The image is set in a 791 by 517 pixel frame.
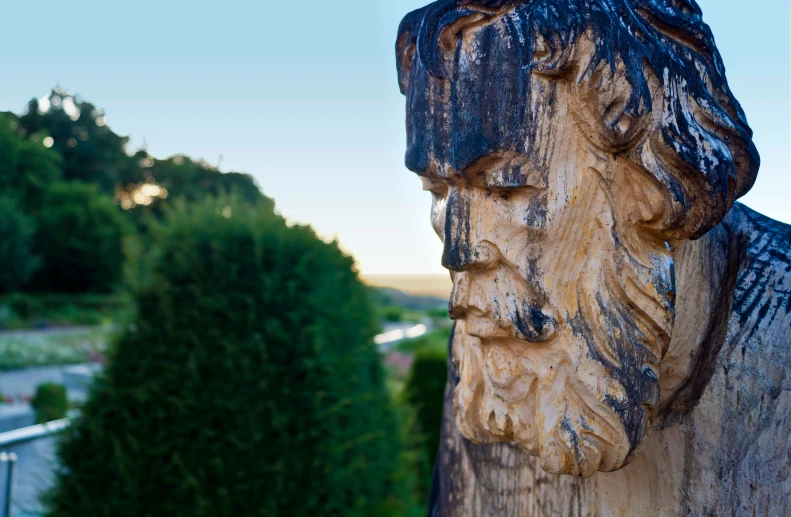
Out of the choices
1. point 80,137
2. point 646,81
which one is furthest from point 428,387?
point 80,137

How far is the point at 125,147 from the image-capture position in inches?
1500

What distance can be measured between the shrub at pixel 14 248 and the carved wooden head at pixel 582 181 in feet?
97.3

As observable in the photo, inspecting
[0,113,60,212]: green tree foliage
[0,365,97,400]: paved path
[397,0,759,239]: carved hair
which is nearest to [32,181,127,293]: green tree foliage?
[0,113,60,212]: green tree foliage

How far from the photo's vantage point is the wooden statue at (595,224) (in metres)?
1.01

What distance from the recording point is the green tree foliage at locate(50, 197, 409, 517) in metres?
3.28

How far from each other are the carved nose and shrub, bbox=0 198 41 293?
1165 inches

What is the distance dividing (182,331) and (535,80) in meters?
2.79

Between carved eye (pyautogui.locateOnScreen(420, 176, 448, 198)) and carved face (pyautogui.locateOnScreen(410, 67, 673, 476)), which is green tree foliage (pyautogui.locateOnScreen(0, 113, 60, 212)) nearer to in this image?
carved eye (pyautogui.locateOnScreen(420, 176, 448, 198))

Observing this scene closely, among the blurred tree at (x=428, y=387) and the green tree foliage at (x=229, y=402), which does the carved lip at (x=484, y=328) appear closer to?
the green tree foliage at (x=229, y=402)

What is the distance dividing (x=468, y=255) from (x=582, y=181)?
20 centimetres

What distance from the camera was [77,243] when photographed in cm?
3066

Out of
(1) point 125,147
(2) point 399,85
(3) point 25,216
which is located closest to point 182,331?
(2) point 399,85

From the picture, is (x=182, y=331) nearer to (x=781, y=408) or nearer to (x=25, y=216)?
(x=781, y=408)

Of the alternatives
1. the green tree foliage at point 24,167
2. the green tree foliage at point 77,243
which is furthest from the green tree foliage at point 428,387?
the green tree foliage at point 24,167
